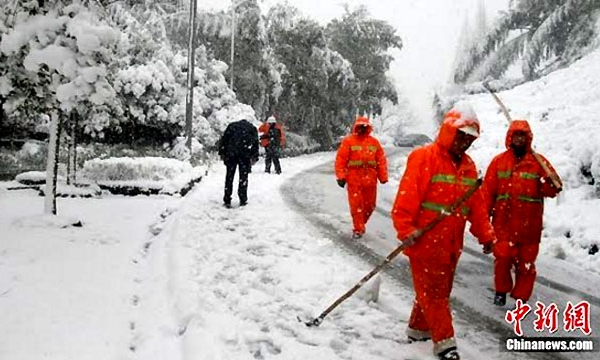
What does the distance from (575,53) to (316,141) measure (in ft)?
64.7

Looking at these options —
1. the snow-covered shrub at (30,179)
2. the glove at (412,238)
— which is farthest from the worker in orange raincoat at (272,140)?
the glove at (412,238)

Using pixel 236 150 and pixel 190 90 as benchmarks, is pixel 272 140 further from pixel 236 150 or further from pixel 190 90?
pixel 236 150

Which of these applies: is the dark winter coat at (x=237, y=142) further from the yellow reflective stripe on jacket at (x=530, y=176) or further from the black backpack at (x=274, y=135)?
the black backpack at (x=274, y=135)

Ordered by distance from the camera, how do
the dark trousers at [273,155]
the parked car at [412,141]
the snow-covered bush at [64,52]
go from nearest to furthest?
1. the snow-covered bush at [64,52]
2. the dark trousers at [273,155]
3. the parked car at [412,141]

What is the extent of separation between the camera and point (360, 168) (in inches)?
346

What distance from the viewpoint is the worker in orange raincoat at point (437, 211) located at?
4.19 metres

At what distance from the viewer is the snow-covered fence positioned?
39.4 feet

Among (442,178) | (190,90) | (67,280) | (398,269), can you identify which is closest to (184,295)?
(67,280)

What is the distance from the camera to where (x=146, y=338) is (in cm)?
445

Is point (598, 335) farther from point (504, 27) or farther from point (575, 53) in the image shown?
point (504, 27)

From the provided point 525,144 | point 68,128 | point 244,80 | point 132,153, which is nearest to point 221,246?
point 525,144

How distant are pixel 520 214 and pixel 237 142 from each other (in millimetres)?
6667

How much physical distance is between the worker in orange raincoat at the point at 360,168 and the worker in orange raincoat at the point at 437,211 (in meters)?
4.38

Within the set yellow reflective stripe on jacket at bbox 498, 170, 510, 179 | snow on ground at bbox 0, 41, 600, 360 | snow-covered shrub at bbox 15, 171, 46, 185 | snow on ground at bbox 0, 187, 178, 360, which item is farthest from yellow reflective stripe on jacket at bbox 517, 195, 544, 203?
snow-covered shrub at bbox 15, 171, 46, 185
